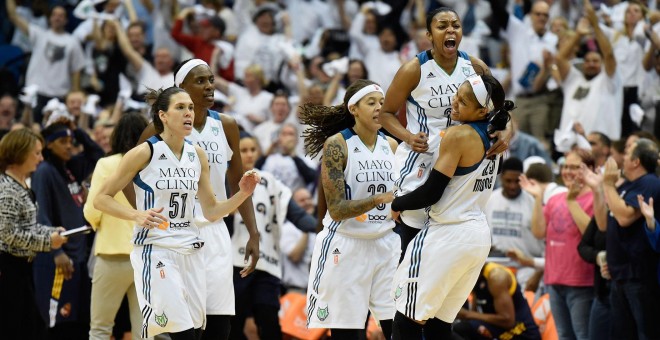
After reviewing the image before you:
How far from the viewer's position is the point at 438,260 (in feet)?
23.1

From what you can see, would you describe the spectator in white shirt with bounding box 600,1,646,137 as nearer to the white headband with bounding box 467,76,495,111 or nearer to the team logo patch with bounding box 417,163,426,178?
the team logo patch with bounding box 417,163,426,178

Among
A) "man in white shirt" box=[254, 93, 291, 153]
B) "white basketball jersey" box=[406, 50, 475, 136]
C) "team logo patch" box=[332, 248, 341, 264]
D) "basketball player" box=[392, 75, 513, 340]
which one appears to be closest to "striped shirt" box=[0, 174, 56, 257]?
"team logo patch" box=[332, 248, 341, 264]

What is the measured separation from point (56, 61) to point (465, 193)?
1130cm

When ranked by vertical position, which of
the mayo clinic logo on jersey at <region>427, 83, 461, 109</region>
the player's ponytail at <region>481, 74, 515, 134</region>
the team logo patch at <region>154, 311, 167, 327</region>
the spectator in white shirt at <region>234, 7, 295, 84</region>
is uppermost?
the spectator in white shirt at <region>234, 7, 295, 84</region>

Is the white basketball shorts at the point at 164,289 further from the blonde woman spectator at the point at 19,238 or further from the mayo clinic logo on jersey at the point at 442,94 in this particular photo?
the blonde woman spectator at the point at 19,238

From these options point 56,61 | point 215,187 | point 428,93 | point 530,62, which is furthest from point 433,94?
point 56,61

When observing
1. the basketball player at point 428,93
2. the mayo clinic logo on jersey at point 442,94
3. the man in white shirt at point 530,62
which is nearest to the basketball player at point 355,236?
the basketball player at point 428,93

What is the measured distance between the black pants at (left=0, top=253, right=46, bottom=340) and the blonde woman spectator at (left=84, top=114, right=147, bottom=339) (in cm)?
77

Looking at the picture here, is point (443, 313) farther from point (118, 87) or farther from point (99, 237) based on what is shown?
point (118, 87)

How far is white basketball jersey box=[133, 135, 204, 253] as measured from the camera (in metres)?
7.55

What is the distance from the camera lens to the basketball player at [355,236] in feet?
25.6

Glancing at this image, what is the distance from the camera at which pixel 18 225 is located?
9.46m

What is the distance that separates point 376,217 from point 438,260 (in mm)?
981

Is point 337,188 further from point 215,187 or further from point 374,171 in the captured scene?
point 215,187
